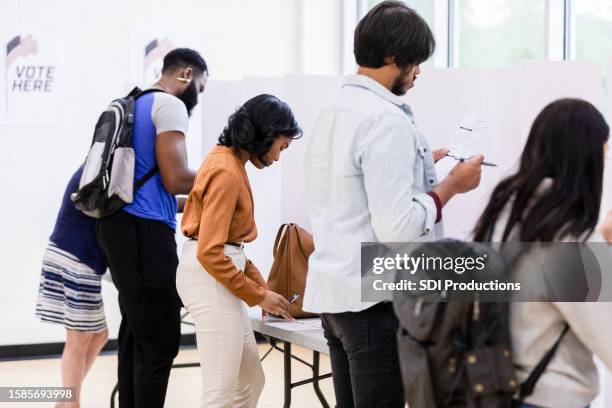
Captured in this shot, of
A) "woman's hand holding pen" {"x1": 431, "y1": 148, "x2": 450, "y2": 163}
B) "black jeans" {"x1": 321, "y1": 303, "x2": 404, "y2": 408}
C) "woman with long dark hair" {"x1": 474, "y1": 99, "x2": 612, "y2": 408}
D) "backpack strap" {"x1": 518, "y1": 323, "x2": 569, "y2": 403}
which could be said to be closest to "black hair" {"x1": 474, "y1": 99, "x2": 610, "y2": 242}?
"woman with long dark hair" {"x1": 474, "y1": 99, "x2": 612, "y2": 408}

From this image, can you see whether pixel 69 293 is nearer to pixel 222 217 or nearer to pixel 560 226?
pixel 222 217

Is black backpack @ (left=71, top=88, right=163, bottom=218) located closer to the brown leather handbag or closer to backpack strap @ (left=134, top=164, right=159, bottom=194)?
backpack strap @ (left=134, top=164, right=159, bottom=194)

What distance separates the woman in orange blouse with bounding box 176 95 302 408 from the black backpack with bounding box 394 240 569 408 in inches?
40.4

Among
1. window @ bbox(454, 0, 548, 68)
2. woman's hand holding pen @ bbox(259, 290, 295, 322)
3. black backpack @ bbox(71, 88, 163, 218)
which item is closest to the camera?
woman's hand holding pen @ bbox(259, 290, 295, 322)

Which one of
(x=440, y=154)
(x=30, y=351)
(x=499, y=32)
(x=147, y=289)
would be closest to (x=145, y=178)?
(x=147, y=289)

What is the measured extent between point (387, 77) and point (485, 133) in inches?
33.1

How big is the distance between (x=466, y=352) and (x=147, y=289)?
1.66 m

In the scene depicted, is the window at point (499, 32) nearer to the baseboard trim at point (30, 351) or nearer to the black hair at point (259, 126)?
the black hair at point (259, 126)

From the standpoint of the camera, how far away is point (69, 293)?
3.26 meters

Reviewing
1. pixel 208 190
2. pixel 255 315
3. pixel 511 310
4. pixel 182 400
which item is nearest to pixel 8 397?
pixel 182 400

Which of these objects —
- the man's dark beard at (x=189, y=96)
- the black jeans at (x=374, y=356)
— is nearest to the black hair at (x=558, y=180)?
the black jeans at (x=374, y=356)

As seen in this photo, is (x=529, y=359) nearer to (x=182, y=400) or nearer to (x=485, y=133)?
(x=485, y=133)

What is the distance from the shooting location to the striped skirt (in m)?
3.23

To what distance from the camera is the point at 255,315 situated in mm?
3076
